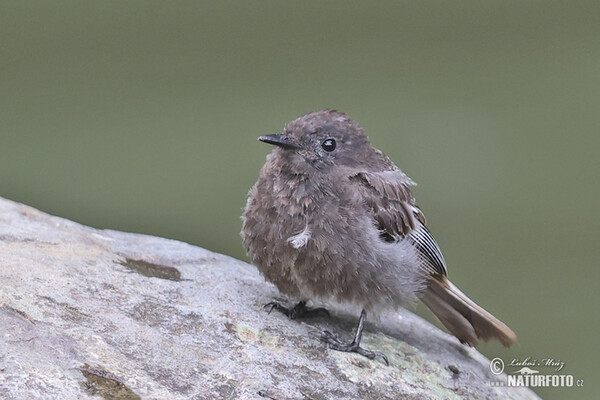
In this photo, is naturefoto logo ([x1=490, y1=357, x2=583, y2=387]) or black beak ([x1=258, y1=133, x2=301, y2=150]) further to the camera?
naturefoto logo ([x1=490, y1=357, x2=583, y2=387])

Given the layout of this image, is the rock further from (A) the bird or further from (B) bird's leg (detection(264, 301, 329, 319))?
(A) the bird

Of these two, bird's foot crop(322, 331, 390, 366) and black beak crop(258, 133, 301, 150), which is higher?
black beak crop(258, 133, 301, 150)

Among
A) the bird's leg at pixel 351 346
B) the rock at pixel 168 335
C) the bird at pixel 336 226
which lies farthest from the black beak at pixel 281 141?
the bird's leg at pixel 351 346

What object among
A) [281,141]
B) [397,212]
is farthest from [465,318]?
[281,141]

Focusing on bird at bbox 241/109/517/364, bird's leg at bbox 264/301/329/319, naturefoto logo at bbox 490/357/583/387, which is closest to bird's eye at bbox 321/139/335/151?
bird at bbox 241/109/517/364

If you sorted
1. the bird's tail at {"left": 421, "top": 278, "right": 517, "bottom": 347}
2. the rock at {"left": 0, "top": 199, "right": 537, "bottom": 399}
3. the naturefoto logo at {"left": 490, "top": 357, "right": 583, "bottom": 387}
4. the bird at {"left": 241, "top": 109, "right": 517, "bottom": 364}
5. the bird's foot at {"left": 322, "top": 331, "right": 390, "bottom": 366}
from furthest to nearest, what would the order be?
the bird's tail at {"left": 421, "top": 278, "right": 517, "bottom": 347}
the naturefoto logo at {"left": 490, "top": 357, "right": 583, "bottom": 387}
the bird at {"left": 241, "top": 109, "right": 517, "bottom": 364}
the bird's foot at {"left": 322, "top": 331, "right": 390, "bottom": 366}
the rock at {"left": 0, "top": 199, "right": 537, "bottom": 399}

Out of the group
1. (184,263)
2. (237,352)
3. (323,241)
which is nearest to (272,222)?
(323,241)

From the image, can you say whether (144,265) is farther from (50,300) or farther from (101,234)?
(50,300)
